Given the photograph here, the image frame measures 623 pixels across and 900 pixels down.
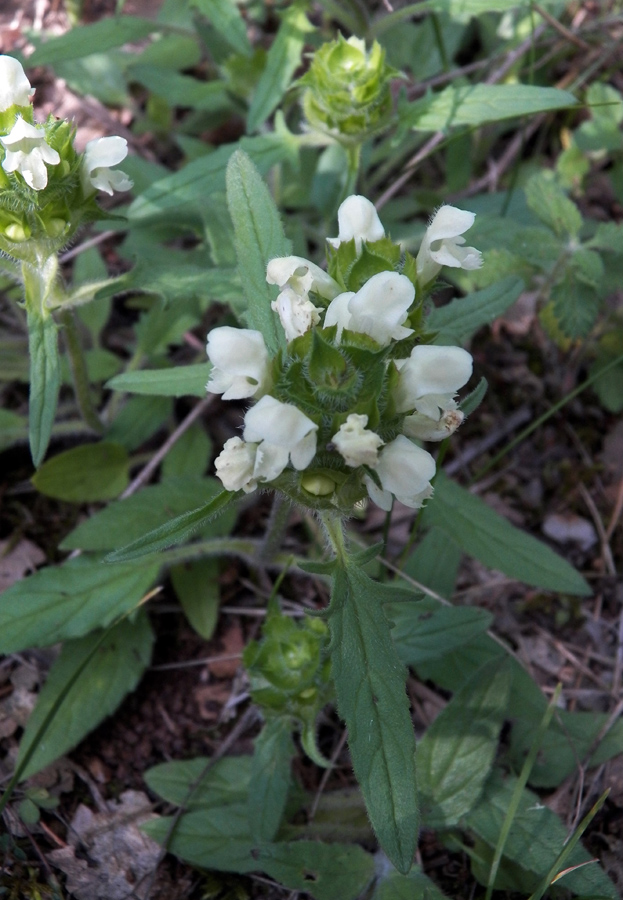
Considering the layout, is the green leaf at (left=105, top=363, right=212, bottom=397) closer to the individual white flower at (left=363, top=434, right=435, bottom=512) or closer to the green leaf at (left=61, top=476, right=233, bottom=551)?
the green leaf at (left=61, top=476, right=233, bottom=551)

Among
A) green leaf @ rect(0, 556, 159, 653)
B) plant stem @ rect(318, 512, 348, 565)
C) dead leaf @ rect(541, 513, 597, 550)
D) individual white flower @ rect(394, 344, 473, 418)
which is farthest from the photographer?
dead leaf @ rect(541, 513, 597, 550)

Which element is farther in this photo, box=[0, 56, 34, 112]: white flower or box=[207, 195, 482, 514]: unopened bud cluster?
box=[0, 56, 34, 112]: white flower

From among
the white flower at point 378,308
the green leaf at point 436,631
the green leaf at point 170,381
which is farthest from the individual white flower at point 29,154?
the green leaf at point 436,631

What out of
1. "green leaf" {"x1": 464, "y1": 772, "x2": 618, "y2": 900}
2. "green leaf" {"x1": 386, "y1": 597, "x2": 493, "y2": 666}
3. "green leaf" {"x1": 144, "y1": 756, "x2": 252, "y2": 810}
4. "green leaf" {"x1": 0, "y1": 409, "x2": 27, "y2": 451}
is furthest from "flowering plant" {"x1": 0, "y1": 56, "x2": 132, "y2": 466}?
"green leaf" {"x1": 464, "y1": 772, "x2": 618, "y2": 900}

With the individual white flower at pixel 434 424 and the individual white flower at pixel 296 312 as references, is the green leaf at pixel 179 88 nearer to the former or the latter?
the individual white flower at pixel 296 312

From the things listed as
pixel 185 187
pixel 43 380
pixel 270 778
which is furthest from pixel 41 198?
pixel 270 778

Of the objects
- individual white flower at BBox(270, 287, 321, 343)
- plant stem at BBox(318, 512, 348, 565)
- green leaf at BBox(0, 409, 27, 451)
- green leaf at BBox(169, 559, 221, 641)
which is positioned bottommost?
green leaf at BBox(169, 559, 221, 641)

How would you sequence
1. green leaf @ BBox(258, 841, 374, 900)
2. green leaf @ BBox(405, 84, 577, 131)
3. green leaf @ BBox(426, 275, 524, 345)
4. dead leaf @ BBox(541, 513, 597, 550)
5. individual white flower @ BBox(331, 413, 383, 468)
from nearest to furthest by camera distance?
individual white flower @ BBox(331, 413, 383, 468)
green leaf @ BBox(258, 841, 374, 900)
green leaf @ BBox(426, 275, 524, 345)
green leaf @ BBox(405, 84, 577, 131)
dead leaf @ BBox(541, 513, 597, 550)

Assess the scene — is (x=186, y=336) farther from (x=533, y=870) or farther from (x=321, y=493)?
(x=533, y=870)
